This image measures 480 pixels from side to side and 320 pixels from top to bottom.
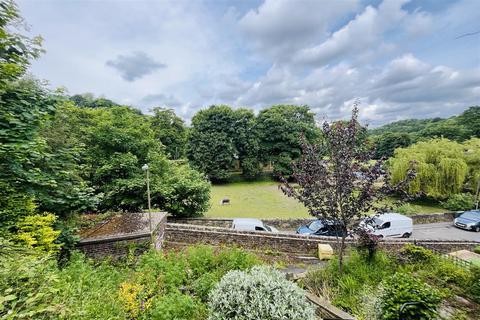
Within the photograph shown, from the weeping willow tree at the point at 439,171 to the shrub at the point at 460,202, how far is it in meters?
0.50

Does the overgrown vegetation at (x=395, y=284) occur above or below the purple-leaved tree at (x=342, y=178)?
below

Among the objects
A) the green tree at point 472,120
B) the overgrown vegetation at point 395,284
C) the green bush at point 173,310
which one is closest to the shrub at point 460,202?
the overgrown vegetation at point 395,284

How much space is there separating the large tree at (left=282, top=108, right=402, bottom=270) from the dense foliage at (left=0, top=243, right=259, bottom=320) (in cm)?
231

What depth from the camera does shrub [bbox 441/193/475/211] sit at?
18.7m

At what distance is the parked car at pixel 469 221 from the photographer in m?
15.7

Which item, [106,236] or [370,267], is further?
[106,236]

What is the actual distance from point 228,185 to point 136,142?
18312 millimetres

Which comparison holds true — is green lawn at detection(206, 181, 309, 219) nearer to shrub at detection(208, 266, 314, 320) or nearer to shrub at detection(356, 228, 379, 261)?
shrub at detection(356, 228, 379, 261)

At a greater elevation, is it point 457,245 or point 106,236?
point 106,236

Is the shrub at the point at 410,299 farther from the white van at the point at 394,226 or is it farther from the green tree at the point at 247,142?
the green tree at the point at 247,142

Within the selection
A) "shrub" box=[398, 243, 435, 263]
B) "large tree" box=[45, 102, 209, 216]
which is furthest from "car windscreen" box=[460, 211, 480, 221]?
"large tree" box=[45, 102, 209, 216]

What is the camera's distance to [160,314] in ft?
11.8

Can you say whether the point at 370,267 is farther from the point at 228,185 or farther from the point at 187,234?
the point at 228,185

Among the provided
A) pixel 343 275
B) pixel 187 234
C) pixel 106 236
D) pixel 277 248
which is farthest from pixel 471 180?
pixel 106 236
